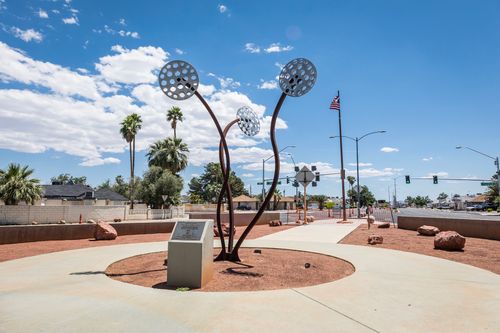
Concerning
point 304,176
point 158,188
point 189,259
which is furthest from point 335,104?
point 189,259

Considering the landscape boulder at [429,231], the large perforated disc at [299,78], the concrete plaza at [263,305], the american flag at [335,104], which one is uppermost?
the american flag at [335,104]

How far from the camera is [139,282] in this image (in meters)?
7.48

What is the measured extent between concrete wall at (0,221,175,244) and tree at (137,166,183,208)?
24440 millimetres

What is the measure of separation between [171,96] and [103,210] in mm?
26286

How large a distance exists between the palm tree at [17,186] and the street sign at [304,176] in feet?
73.9

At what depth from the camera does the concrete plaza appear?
184 inches

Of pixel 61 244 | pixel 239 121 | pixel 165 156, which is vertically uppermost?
pixel 165 156

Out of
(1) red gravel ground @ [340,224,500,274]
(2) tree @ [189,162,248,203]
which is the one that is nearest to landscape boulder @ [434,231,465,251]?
(1) red gravel ground @ [340,224,500,274]

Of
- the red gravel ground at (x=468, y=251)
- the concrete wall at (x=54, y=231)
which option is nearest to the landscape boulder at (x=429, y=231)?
the red gravel ground at (x=468, y=251)

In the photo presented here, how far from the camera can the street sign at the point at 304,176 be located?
2702 centimetres

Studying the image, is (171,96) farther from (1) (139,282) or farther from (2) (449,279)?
(2) (449,279)

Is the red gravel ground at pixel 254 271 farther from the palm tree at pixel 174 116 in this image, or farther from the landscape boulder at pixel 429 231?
the palm tree at pixel 174 116

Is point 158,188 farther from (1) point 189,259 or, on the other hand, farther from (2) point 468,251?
(1) point 189,259

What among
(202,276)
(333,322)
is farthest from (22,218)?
(333,322)
